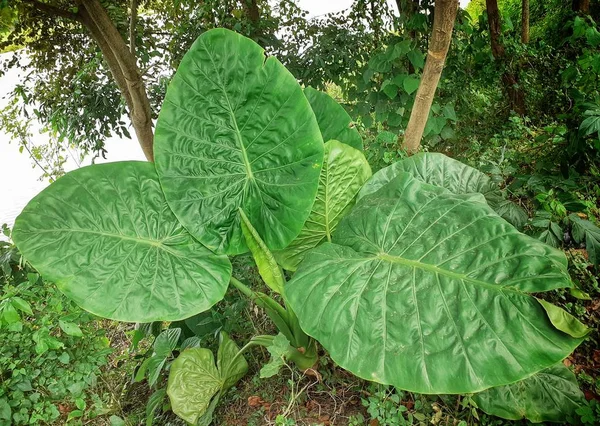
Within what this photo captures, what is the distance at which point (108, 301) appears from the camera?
1084mm

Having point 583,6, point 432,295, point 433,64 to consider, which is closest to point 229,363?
point 432,295

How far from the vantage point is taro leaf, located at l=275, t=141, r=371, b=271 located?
1.20 metres

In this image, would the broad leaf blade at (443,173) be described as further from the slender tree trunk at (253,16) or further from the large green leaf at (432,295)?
the slender tree trunk at (253,16)

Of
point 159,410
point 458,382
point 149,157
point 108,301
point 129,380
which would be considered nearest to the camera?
Result: point 458,382

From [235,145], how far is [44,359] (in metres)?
1.01

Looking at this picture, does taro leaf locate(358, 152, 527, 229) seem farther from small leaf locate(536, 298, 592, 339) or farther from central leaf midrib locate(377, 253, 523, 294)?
small leaf locate(536, 298, 592, 339)

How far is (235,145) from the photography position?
124cm

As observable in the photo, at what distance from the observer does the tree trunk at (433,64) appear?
1.41 metres

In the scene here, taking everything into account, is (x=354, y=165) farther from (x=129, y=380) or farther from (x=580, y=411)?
(x=129, y=380)

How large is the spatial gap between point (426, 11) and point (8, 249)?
2.32 m

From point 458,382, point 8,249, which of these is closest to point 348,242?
point 458,382

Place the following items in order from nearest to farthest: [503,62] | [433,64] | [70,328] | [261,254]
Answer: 1. [261,254]
2. [70,328]
3. [433,64]
4. [503,62]

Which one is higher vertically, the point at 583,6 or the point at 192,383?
the point at 583,6

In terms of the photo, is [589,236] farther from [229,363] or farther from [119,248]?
[119,248]
